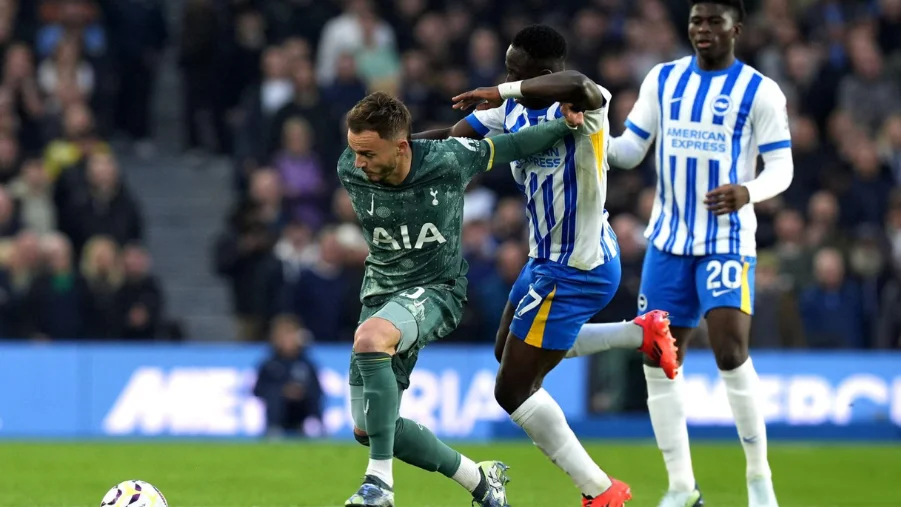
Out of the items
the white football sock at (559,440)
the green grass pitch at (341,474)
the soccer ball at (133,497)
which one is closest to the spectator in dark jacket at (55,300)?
the green grass pitch at (341,474)

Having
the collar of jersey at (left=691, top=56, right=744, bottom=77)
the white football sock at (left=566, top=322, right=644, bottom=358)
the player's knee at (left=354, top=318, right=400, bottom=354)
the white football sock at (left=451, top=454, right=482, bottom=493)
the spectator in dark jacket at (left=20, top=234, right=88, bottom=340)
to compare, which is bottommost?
the spectator in dark jacket at (left=20, top=234, right=88, bottom=340)

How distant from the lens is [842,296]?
16.6 meters

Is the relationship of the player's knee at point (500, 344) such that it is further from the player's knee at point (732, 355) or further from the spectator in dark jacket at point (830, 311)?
the spectator in dark jacket at point (830, 311)

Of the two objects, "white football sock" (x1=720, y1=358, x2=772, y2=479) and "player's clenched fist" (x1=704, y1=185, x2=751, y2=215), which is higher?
"player's clenched fist" (x1=704, y1=185, x2=751, y2=215)

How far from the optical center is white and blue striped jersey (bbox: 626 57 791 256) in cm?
853

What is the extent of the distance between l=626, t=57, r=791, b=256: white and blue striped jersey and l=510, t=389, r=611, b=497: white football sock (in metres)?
1.32

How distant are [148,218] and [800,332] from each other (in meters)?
8.62

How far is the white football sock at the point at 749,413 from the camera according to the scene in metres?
8.43

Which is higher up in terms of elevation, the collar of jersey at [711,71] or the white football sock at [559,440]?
the collar of jersey at [711,71]

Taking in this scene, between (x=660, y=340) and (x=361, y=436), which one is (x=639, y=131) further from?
(x=361, y=436)

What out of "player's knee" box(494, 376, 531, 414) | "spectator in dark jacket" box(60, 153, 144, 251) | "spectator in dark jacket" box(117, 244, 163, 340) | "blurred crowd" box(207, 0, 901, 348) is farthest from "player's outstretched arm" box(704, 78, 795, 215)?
"spectator in dark jacket" box(60, 153, 144, 251)

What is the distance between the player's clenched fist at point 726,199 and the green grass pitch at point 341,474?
2.24 metres

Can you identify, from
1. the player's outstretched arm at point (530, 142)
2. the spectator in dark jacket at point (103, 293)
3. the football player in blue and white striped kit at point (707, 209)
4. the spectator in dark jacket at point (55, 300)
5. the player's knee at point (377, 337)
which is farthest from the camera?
the spectator in dark jacket at point (103, 293)

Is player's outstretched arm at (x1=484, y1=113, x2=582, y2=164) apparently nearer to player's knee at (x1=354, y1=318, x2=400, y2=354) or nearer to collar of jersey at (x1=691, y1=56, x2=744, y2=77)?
player's knee at (x1=354, y1=318, x2=400, y2=354)
